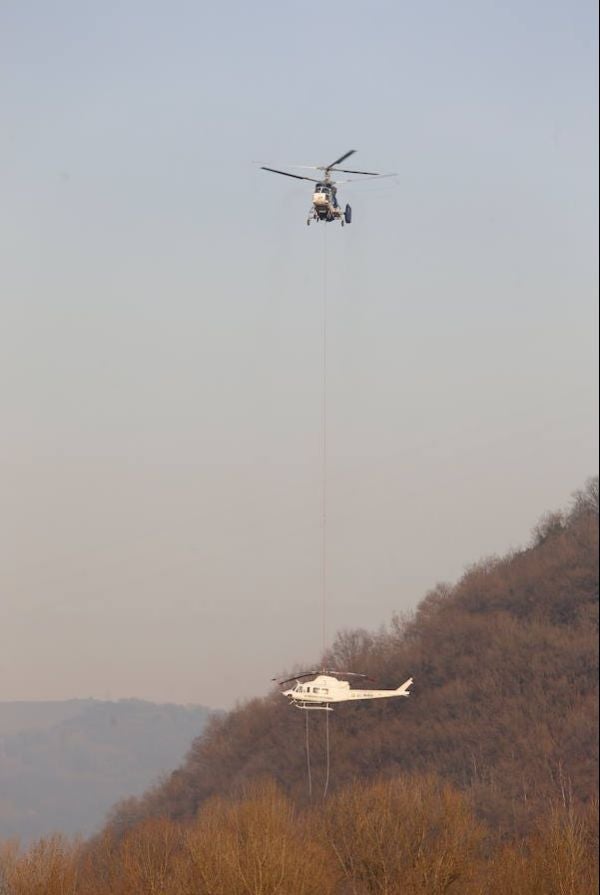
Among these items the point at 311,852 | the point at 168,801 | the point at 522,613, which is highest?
the point at 522,613

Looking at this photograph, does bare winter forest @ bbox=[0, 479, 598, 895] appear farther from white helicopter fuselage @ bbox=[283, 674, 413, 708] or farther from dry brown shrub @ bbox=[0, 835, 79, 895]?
white helicopter fuselage @ bbox=[283, 674, 413, 708]

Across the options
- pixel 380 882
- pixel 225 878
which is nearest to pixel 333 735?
pixel 380 882

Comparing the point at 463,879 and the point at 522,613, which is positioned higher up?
the point at 522,613

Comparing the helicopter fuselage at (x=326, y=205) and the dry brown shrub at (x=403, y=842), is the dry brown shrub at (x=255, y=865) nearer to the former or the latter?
the dry brown shrub at (x=403, y=842)

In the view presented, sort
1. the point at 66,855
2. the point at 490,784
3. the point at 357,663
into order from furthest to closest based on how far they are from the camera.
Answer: the point at 357,663 < the point at 490,784 < the point at 66,855

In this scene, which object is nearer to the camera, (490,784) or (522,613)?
(490,784)

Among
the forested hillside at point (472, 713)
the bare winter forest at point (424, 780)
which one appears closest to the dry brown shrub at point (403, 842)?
the bare winter forest at point (424, 780)

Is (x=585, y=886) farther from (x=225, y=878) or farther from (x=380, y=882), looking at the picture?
(x=225, y=878)
